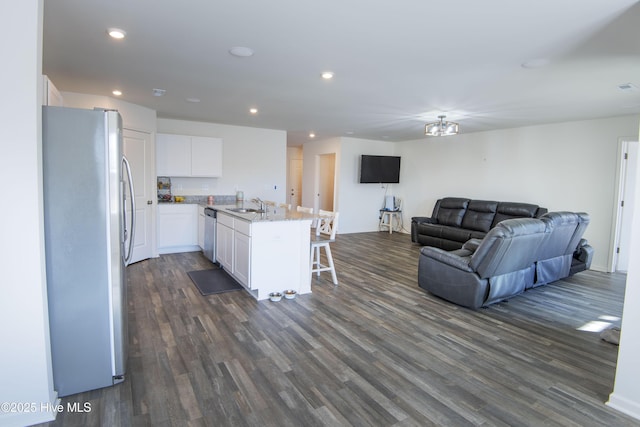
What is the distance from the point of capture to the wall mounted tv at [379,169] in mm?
8750

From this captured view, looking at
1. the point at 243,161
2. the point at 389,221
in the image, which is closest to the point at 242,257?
the point at 243,161

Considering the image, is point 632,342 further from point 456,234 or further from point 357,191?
point 357,191

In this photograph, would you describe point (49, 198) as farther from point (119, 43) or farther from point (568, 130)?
point (568, 130)

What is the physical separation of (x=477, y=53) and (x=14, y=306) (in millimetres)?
3634

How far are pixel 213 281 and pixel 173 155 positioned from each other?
2.70 metres

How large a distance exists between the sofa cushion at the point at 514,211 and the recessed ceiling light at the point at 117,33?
6.37m

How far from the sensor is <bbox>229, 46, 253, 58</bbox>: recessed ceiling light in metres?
2.90

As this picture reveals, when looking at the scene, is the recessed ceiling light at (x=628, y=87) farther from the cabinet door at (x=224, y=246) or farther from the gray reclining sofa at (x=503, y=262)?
the cabinet door at (x=224, y=246)

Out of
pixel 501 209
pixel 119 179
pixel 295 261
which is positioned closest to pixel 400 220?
pixel 501 209

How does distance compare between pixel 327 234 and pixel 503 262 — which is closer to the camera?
pixel 503 262

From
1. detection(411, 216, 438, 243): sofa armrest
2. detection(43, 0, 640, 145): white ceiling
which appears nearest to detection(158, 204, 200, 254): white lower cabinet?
detection(43, 0, 640, 145): white ceiling

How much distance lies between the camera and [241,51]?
295 centimetres

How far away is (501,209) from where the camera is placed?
258 inches

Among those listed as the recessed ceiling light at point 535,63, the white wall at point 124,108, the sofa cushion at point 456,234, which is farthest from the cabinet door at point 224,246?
the sofa cushion at point 456,234
